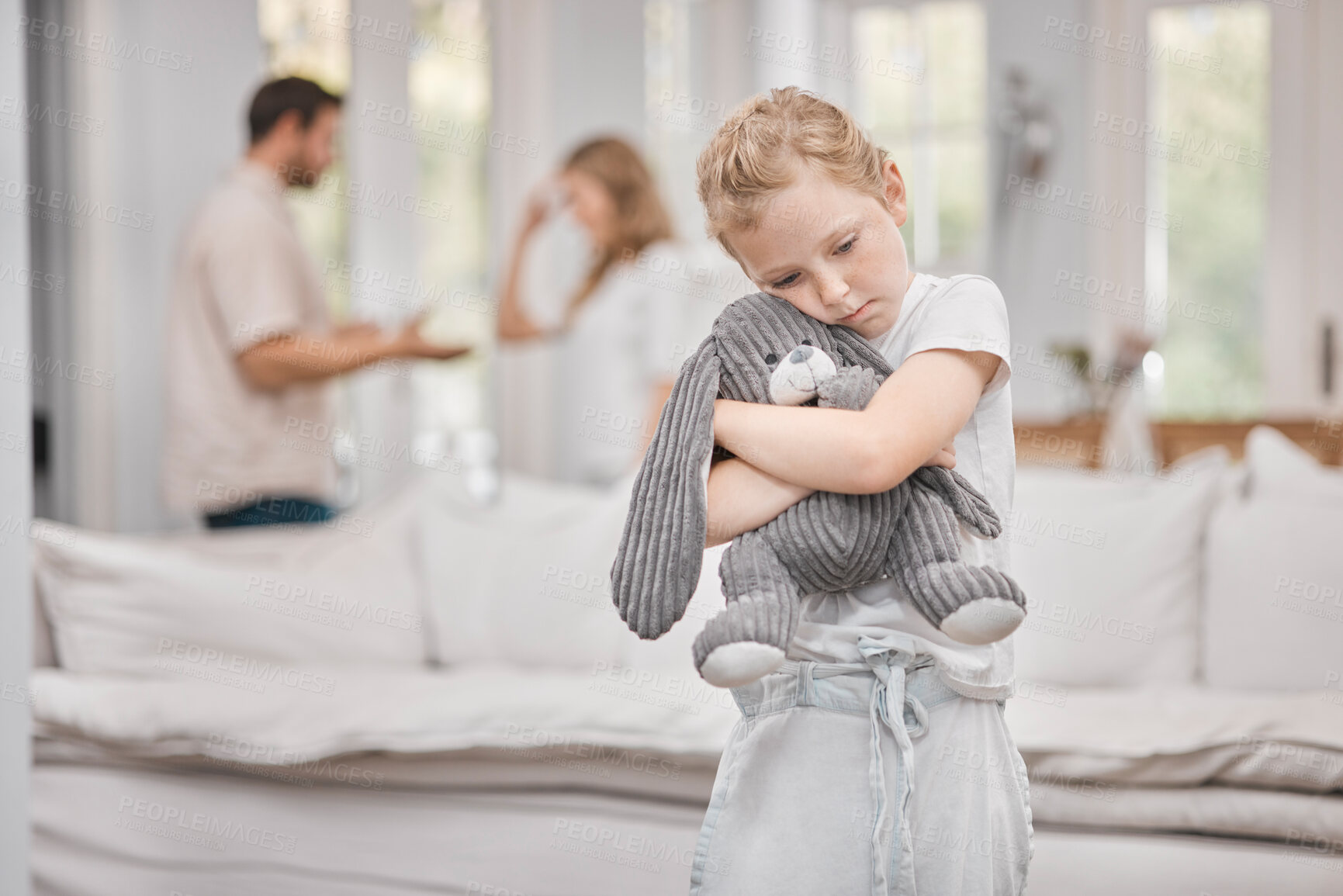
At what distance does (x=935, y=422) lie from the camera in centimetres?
79

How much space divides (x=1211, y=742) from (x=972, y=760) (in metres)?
0.81

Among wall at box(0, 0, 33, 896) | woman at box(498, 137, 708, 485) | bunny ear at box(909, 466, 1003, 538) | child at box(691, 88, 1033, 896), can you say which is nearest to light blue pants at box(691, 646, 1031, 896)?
child at box(691, 88, 1033, 896)

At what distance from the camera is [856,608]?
888 mm

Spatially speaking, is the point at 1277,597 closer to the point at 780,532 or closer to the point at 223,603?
the point at 780,532

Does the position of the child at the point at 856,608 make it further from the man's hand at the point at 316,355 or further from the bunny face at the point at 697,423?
the man's hand at the point at 316,355

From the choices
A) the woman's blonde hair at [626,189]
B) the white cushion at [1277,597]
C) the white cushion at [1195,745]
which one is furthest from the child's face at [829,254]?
the woman's blonde hair at [626,189]

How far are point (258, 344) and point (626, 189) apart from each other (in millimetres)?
1189

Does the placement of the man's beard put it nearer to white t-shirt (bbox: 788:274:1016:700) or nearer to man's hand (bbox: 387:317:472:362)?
man's hand (bbox: 387:317:472:362)

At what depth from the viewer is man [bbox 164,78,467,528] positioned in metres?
2.32

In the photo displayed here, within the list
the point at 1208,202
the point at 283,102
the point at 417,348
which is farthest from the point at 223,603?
the point at 1208,202

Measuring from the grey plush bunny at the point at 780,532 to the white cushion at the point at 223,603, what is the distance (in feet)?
4.31

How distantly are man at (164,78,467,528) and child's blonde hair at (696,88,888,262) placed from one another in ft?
5.22

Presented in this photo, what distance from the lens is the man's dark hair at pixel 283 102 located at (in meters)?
2.40

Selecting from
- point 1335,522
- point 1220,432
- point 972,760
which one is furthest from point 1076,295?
point 972,760
